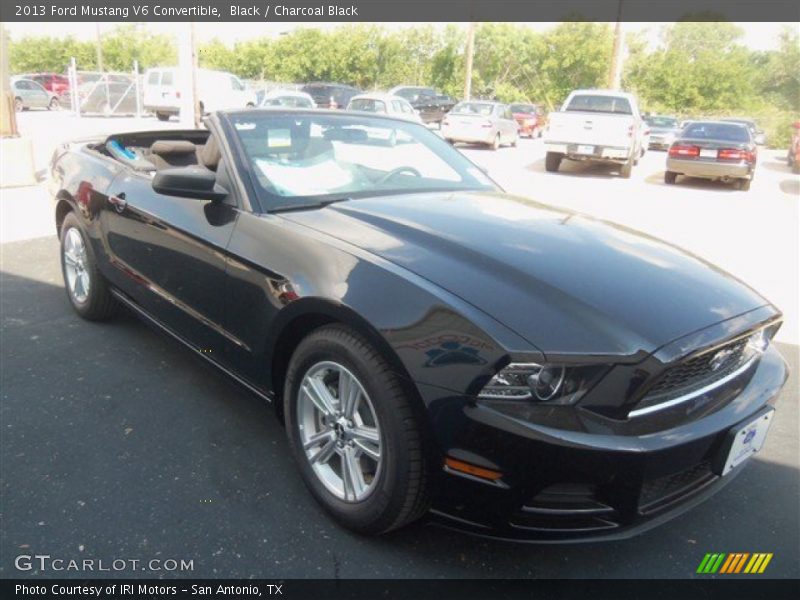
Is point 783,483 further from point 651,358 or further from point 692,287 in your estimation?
point 651,358

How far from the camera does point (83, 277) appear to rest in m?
4.30

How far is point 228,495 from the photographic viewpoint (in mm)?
2586

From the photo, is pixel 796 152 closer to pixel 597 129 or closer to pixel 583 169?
pixel 583 169

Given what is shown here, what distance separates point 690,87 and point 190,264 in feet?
176

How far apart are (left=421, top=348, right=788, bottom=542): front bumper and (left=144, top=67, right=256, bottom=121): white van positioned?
23812 mm

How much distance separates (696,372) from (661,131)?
2949cm

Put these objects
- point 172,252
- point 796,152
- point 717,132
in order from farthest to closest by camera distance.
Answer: point 796,152, point 717,132, point 172,252

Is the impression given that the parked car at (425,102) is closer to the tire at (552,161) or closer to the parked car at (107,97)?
the parked car at (107,97)

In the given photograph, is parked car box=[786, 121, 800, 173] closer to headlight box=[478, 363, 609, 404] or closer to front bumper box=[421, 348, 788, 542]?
front bumper box=[421, 348, 788, 542]

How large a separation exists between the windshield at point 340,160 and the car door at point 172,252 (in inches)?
9.0

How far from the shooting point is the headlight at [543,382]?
1.88 metres

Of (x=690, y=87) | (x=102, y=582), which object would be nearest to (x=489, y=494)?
(x=102, y=582)

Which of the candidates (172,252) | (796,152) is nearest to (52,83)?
(796,152)

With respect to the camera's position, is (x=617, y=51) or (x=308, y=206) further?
(x=617, y=51)
